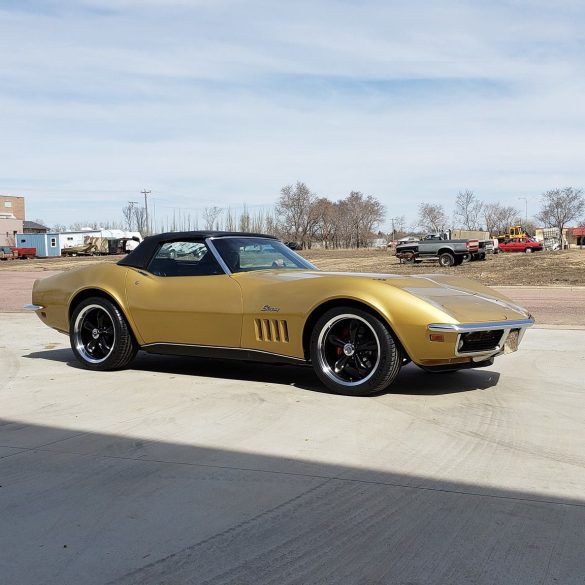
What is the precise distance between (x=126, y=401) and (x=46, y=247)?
74264mm

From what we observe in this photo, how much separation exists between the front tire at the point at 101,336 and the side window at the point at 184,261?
573mm

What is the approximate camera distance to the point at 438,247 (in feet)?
116

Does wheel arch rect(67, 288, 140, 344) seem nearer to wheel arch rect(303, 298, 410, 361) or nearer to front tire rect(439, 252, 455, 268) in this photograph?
wheel arch rect(303, 298, 410, 361)

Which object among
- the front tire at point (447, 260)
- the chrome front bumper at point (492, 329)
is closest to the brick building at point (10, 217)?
the front tire at point (447, 260)

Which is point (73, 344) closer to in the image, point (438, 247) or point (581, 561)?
point (581, 561)

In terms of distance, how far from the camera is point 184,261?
6.30 m

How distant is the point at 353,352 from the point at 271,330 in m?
0.70

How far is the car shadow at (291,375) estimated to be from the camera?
18.6ft

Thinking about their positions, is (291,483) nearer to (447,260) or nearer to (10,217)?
(447,260)

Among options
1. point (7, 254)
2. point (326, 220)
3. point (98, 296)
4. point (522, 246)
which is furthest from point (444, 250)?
point (326, 220)

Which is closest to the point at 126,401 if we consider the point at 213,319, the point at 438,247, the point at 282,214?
the point at 213,319

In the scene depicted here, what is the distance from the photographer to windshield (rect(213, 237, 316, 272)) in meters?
6.14

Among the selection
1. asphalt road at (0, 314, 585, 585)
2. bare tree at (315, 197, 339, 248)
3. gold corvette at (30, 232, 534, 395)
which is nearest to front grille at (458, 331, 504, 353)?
gold corvette at (30, 232, 534, 395)

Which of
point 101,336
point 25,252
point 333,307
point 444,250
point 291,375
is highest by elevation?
point 333,307
